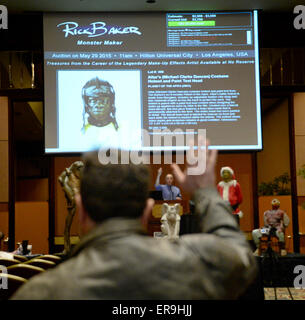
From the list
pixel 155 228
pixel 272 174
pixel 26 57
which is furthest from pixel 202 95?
pixel 272 174

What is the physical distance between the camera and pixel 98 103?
6973 mm

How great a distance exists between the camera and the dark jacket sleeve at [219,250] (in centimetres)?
88

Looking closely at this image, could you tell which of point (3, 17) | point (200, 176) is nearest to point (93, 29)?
point (3, 17)

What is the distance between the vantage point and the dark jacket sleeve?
88 centimetres

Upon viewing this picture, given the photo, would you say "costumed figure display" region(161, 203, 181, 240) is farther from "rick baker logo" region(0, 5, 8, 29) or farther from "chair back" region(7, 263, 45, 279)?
"rick baker logo" region(0, 5, 8, 29)

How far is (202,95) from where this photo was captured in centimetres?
703

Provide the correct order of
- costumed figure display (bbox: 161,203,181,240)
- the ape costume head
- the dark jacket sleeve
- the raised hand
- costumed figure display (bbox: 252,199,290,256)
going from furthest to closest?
the ape costume head < costumed figure display (bbox: 252,199,290,256) < costumed figure display (bbox: 161,203,181,240) < the raised hand < the dark jacket sleeve

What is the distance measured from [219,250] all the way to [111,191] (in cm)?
22

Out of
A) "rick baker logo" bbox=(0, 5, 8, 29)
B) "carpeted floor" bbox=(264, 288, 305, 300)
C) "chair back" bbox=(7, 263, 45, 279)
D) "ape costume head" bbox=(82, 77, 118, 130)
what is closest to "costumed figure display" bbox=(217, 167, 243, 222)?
"carpeted floor" bbox=(264, 288, 305, 300)

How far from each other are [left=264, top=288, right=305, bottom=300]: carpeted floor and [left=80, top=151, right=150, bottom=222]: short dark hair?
4.58m

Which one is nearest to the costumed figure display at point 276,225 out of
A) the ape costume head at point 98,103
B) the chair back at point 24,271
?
the ape costume head at point 98,103

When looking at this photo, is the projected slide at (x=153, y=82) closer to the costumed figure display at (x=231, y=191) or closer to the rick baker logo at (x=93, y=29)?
the rick baker logo at (x=93, y=29)

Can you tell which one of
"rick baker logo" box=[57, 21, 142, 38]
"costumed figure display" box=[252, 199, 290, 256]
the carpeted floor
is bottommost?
the carpeted floor
